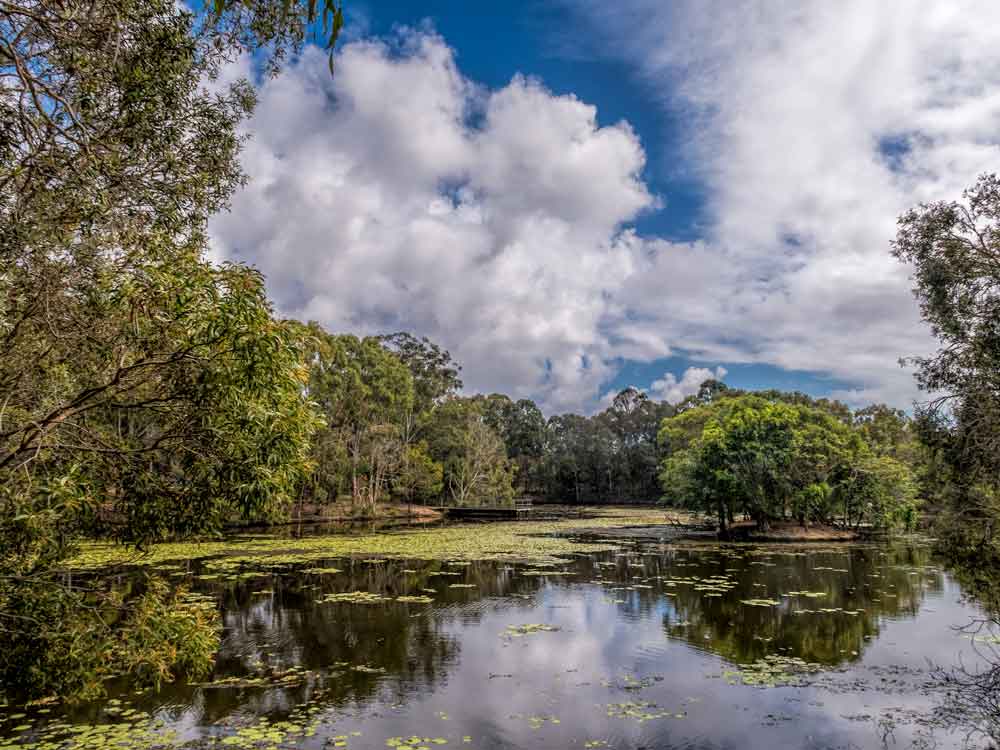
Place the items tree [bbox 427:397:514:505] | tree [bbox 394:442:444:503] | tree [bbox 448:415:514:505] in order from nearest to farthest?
1. tree [bbox 394:442:444:503]
2. tree [bbox 448:415:514:505]
3. tree [bbox 427:397:514:505]

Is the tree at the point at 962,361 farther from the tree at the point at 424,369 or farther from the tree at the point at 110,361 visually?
the tree at the point at 424,369

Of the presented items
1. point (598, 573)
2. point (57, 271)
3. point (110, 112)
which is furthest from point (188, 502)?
point (598, 573)

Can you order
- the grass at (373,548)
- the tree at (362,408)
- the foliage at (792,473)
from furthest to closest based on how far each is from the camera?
the tree at (362,408), the foliage at (792,473), the grass at (373,548)

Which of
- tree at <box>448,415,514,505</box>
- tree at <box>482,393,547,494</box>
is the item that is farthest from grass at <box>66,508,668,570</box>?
tree at <box>482,393,547,494</box>

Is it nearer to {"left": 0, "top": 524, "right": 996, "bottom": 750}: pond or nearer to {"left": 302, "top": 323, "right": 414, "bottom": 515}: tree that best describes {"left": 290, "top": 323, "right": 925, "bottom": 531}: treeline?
{"left": 302, "top": 323, "right": 414, "bottom": 515}: tree

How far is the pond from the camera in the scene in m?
7.20

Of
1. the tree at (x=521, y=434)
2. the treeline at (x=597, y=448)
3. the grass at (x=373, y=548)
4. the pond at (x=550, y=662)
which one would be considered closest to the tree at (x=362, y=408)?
the treeline at (x=597, y=448)

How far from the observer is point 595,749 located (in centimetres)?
674

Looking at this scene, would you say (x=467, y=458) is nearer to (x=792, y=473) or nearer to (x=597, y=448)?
(x=597, y=448)

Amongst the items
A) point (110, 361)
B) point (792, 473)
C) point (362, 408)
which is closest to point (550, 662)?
point (110, 361)

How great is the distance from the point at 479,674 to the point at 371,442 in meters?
37.4

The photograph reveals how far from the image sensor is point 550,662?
32.8 feet

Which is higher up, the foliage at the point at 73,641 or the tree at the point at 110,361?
the tree at the point at 110,361

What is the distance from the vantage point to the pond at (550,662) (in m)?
7.20
